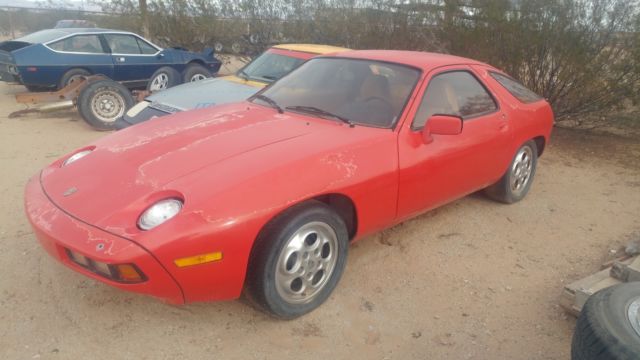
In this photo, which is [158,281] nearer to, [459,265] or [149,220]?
[149,220]

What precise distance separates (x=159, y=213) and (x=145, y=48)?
8.46 m

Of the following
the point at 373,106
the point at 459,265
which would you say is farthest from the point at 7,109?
the point at 459,265

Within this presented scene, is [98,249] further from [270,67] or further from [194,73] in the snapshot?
[194,73]

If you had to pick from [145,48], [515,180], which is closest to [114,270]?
[515,180]

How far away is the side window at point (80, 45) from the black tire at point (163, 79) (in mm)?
1076

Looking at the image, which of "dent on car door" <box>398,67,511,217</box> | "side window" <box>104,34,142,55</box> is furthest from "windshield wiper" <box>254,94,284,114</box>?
"side window" <box>104,34,142,55</box>

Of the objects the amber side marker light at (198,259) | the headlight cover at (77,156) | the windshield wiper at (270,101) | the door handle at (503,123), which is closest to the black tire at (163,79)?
the windshield wiper at (270,101)

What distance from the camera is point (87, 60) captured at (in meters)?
8.82

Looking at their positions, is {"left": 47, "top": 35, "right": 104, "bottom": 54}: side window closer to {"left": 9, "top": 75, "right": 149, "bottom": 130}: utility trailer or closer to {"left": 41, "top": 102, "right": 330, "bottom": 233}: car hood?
{"left": 9, "top": 75, "right": 149, "bottom": 130}: utility trailer

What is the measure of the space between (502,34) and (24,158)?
7120 mm

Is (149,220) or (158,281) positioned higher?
(149,220)

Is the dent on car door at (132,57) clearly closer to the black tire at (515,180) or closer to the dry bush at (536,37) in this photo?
the dry bush at (536,37)

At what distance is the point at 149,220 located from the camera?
2293 mm

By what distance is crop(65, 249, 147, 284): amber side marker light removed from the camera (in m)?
2.20
